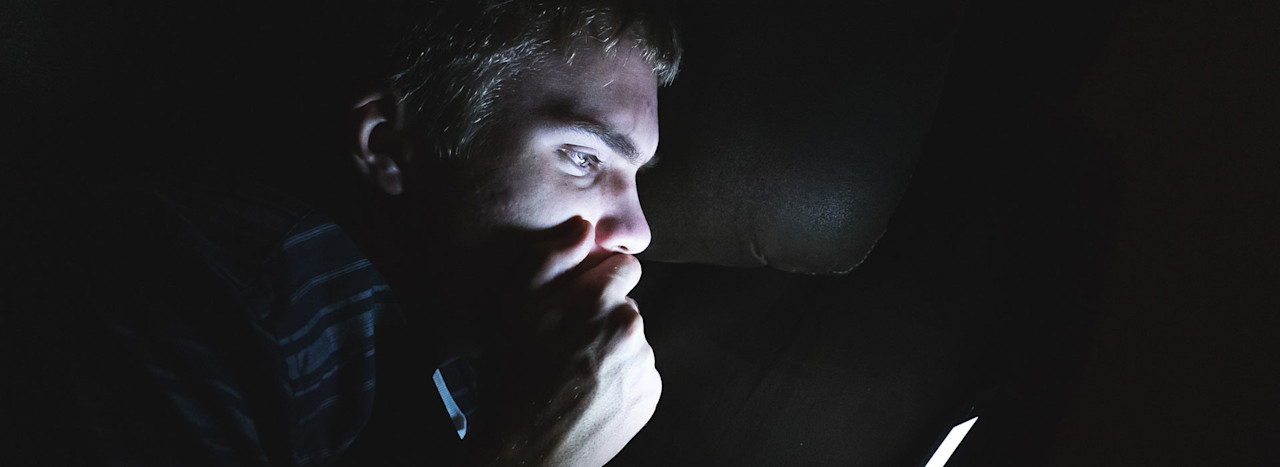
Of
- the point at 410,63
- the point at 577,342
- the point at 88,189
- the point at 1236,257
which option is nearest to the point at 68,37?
the point at 88,189

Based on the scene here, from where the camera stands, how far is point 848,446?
3.41ft

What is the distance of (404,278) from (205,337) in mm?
280

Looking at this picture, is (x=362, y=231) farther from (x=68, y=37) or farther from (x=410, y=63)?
(x=68, y=37)

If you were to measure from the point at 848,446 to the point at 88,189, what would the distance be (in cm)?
96

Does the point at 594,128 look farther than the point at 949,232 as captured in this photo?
No

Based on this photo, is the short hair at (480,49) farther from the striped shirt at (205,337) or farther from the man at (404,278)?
the striped shirt at (205,337)

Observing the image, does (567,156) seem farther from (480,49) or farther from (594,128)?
(480,49)

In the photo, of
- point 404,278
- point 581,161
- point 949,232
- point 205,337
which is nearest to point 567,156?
point 581,161

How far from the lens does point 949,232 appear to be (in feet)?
3.54

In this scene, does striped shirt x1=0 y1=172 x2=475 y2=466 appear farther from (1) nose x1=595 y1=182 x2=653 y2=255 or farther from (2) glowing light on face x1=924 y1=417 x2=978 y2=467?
(2) glowing light on face x1=924 y1=417 x2=978 y2=467

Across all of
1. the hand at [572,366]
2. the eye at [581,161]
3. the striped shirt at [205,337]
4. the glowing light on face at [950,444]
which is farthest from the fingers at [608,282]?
the glowing light on face at [950,444]

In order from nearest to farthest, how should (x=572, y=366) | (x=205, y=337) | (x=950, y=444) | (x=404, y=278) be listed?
(x=205, y=337) → (x=572, y=366) → (x=404, y=278) → (x=950, y=444)

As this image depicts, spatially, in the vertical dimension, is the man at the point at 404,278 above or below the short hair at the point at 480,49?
below

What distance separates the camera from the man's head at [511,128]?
820mm
